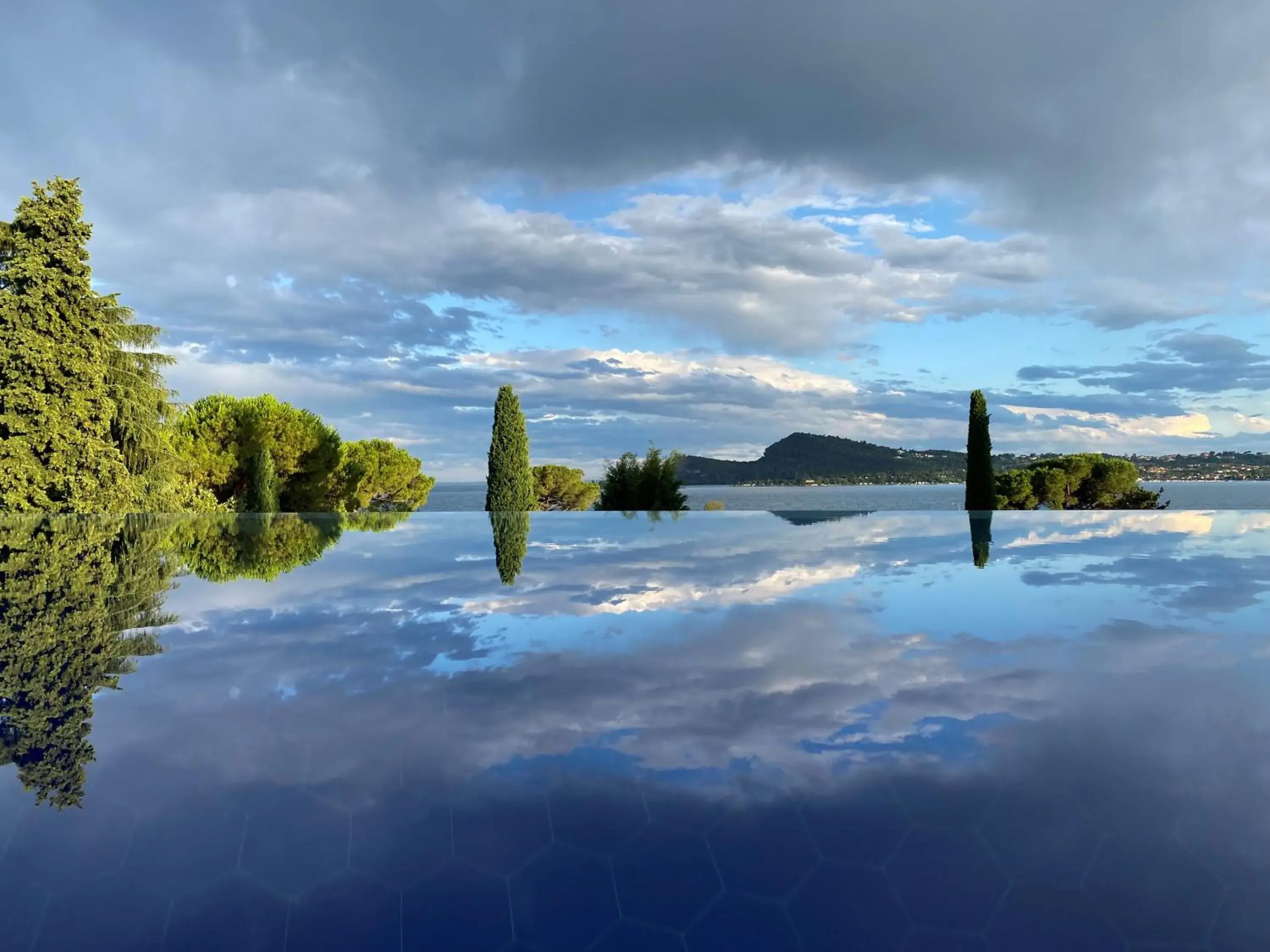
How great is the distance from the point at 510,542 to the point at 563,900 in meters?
6.85

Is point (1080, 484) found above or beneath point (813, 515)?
above

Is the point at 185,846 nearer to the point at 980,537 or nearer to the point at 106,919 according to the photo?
the point at 106,919

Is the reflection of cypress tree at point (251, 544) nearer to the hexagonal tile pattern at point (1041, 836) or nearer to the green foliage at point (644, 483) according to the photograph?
the hexagonal tile pattern at point (1041, 836)

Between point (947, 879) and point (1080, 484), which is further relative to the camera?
point (1080, 484)

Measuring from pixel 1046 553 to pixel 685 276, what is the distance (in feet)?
47.5

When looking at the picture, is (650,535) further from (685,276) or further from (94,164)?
(94,164)

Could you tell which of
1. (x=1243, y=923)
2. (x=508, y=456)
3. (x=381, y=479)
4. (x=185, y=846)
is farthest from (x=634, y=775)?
(x=381, y=479)

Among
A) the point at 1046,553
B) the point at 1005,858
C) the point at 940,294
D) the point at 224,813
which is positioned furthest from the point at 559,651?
the point at 940,294

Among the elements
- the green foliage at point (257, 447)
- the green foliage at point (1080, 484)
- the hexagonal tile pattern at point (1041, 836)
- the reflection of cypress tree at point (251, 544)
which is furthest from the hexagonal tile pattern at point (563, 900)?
the green foliage at point (1080, 484)

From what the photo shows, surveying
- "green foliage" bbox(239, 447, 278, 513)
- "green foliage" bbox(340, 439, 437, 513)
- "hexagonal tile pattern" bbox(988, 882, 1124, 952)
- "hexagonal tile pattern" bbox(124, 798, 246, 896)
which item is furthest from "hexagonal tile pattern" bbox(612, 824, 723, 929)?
"green foliage" bbox(340, 439, 437, 513)

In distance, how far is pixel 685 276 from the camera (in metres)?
19.5

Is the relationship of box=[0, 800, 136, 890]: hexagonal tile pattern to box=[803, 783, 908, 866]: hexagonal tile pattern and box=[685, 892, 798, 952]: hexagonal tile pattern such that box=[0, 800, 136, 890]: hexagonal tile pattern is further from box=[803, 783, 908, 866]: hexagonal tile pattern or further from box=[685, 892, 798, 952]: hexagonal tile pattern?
box=[803, 783, 908, 866]: hexagonal tile pattern

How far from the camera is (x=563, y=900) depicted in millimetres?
1293

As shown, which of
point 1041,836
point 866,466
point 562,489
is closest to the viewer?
point 1041,836
